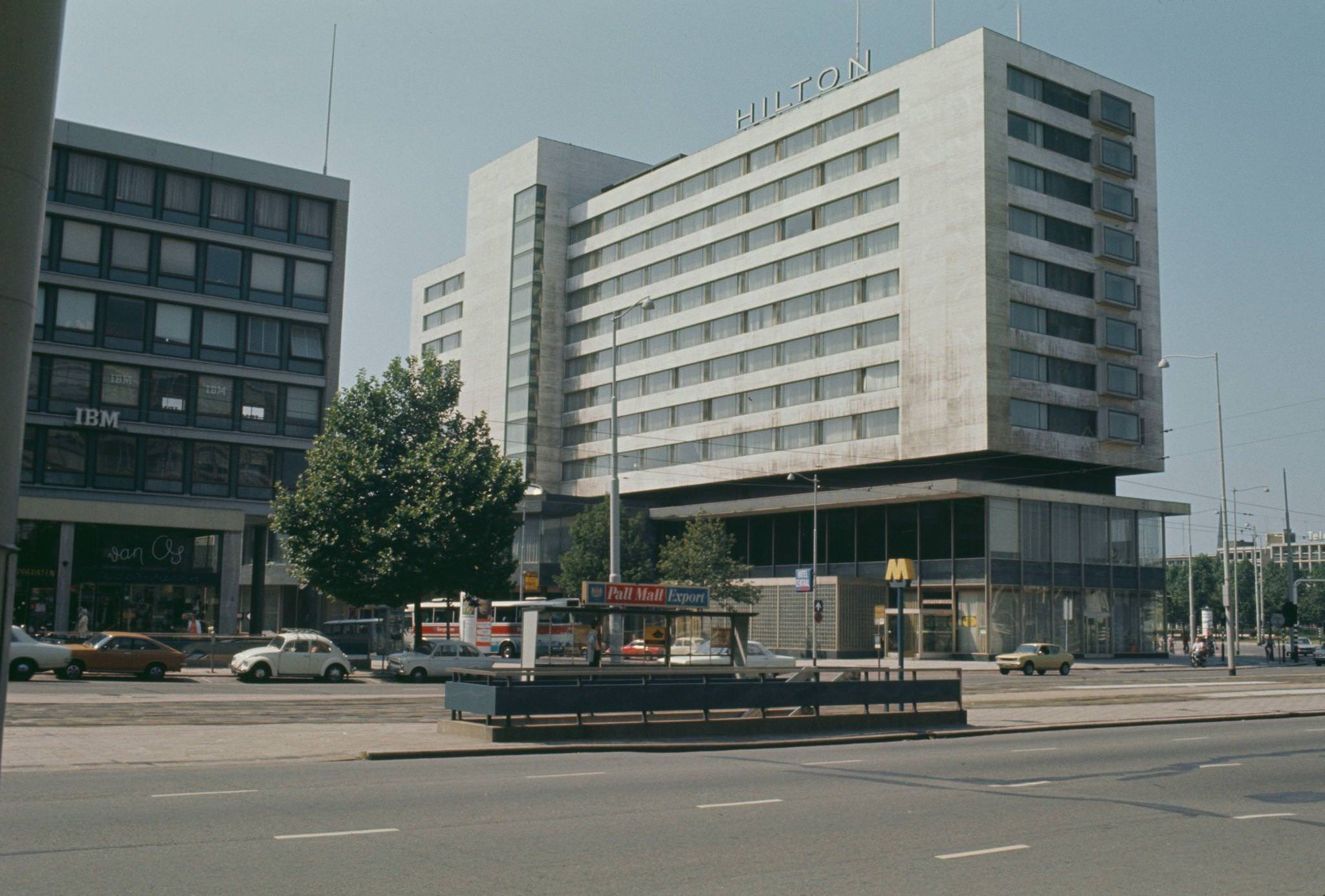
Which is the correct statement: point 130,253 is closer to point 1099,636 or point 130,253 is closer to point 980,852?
point 1099,636

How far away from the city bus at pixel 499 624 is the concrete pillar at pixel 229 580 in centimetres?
786

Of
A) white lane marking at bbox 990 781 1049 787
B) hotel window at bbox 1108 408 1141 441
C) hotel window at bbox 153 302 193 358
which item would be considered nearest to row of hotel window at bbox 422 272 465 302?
hotel window at bbox 153 302 193 358

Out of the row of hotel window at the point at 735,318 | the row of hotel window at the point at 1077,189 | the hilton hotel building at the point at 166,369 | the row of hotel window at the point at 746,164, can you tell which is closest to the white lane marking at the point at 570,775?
the hilton hotel building at the point at 166,369

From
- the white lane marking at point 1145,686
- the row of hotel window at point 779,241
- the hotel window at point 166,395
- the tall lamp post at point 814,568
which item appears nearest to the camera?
the white lane marking at point 1145,686

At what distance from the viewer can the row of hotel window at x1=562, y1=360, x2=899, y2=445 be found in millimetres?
70938

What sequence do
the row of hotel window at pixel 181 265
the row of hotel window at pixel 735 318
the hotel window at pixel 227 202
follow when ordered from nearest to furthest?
Result: the row of hotel window at pixel 181 265 < the hotel window at pixel 227 202 < the row of hotel window at pixel 735 318

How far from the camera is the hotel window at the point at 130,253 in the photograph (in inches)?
2201

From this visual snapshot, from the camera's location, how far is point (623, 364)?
88625mm

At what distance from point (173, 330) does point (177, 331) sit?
16 centimetres

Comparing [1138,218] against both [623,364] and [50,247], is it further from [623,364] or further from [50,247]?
[50,247]

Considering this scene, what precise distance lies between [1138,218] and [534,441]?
44.6 m

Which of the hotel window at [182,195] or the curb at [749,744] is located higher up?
the hotel window at [182,195]

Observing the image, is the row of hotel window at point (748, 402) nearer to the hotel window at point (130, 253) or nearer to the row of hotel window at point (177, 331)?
the row of hotel window at point (177, 331)

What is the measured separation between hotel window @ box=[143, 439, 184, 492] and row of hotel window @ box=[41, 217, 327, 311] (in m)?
7.39
